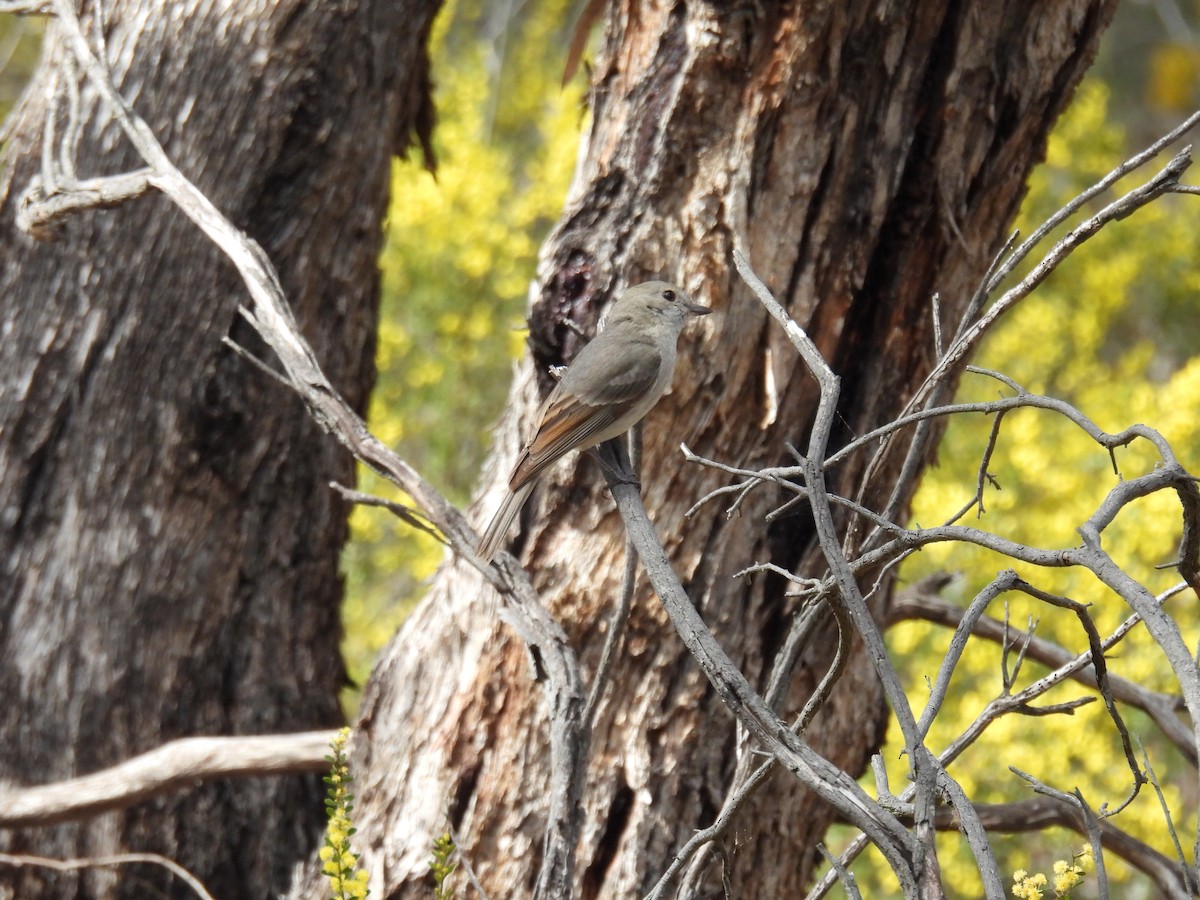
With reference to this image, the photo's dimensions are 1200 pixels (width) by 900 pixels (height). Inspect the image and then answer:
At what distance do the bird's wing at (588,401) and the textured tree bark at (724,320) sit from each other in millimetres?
87

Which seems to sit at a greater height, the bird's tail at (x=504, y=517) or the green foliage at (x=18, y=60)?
the green foliage at (x=18, y=60)

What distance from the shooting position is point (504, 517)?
2949mm

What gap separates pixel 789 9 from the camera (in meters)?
2.86

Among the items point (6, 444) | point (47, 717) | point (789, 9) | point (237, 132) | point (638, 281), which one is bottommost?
point (47, 717)

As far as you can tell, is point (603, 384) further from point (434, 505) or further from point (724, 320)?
point (434, 505)

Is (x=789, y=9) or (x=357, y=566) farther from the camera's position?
(x=357, y=566)

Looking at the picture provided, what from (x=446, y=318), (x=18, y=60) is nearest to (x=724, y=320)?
(x=446, y=318)

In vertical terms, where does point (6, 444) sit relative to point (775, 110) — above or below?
below

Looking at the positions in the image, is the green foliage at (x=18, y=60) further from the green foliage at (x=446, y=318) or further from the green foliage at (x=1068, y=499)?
the green foliage at (x=1068, y=499)

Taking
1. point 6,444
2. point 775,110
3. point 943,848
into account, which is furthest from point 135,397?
point 943,848

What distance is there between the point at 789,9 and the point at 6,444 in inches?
94.3

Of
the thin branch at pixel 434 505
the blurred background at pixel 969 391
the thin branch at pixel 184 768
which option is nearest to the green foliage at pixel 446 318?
the blurred background at pixel 969 391

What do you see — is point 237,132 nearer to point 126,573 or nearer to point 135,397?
point 135,397

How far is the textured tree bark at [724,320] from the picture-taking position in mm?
2891
